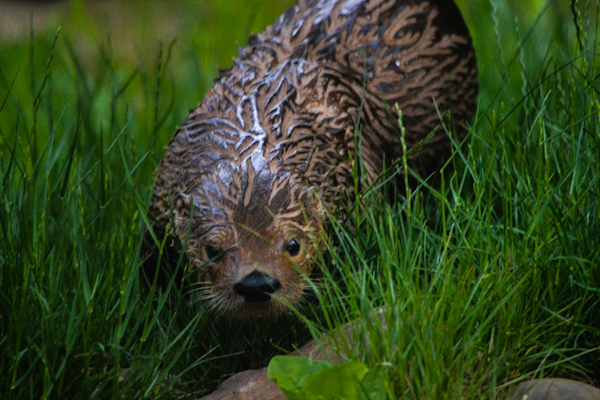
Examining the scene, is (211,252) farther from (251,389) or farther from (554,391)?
(554,391)

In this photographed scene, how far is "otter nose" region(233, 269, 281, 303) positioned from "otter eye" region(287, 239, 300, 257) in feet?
0.61

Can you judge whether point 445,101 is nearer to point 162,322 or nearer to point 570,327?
point 570,327

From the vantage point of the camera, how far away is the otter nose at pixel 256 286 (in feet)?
7.50

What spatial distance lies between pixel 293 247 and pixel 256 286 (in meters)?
0.26

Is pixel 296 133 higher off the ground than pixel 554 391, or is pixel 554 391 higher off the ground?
pixel 296 133

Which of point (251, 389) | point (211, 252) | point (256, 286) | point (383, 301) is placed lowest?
point (251, 389)

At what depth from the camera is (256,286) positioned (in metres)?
2.29

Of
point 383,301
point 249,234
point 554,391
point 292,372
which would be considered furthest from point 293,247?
point 554,391

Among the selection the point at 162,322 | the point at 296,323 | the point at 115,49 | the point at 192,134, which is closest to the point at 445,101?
the point at 192,134

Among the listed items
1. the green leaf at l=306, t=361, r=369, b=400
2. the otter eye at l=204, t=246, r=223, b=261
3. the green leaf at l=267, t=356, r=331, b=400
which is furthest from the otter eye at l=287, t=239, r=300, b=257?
the green leaf at l=306, t=361, r=369, b=400

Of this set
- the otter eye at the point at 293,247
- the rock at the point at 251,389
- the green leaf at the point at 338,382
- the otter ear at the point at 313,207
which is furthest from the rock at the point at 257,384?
the otter ear at the point at 313,207

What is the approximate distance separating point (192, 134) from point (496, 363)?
1.58 meters

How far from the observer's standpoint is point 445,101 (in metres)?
3.50

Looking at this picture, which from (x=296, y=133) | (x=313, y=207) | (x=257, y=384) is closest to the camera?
(x=257, y=384)
